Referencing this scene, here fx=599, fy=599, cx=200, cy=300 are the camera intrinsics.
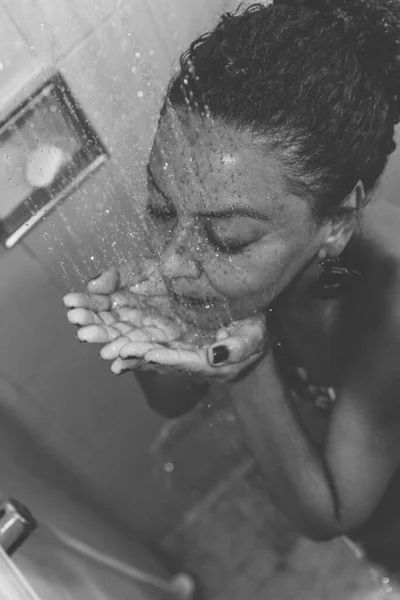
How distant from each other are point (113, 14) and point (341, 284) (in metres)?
0.63

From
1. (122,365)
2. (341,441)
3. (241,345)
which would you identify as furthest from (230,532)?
(122,365)

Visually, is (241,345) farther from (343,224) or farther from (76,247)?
(76,247)

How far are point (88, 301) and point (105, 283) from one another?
0.07m

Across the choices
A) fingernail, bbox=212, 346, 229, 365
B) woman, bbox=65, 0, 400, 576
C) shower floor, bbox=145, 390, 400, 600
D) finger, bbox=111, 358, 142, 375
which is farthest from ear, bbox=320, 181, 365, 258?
shower floor, bbox=145, 390, 400, 600

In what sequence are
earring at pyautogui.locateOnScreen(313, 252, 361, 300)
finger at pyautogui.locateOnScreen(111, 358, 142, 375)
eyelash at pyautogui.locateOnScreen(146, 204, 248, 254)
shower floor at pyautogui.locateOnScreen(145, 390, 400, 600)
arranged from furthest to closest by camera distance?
1. shower floor at pyautogui.locateOnScreen(145, 390, 400, 600)
2. earring at pyautogui.locateOnScreen(313, 252, 361, 300)
3. eyelash at pyautogui.locateOnScreen(146, 204, 248, 254)
4. finger at pyautogui.locateOnScreen(111, 358, 142, 375)

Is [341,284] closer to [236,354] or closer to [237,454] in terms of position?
[236,354]

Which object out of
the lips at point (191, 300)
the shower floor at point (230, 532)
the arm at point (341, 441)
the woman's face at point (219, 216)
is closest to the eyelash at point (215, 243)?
the woman's face at point (219, 216)

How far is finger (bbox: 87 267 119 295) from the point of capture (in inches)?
34.5

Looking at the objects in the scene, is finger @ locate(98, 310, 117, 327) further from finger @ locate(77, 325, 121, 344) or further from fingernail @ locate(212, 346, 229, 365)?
fingernail @ locate(212, 346, 229, 365)

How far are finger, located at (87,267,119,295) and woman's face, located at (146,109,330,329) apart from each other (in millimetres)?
74

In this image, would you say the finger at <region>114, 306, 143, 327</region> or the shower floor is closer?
the finger at <region>114, 306, 143, 327</region>

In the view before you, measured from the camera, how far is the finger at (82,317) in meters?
0.78

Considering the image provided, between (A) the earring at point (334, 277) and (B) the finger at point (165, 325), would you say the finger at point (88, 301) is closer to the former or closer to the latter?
(B) the finger at point (165, 325)

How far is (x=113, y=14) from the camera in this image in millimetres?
1083
